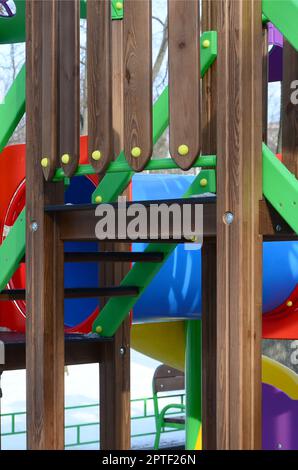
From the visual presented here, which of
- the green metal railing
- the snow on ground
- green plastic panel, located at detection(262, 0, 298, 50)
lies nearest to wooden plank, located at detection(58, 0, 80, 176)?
green plastic panel, located at detection(262, 0, 298, 50)

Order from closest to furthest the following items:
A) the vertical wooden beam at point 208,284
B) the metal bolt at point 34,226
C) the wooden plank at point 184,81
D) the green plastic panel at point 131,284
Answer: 1. the wooden plank at point 184,81
2. the metal bolt at point 34,226
3. the vertical wooden beam at point 208,284
4. the green plastic panel at point 131,284

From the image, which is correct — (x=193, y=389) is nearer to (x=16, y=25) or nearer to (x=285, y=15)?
(x=16, y=25)

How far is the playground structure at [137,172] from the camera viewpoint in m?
2.86

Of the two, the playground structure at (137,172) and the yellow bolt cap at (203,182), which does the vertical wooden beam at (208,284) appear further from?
the yellow bolt cap at (203,182)

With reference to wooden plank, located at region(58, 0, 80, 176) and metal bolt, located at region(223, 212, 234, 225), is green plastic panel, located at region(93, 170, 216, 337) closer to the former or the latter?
wooden plank, located at region(58, 0, 80, 176)

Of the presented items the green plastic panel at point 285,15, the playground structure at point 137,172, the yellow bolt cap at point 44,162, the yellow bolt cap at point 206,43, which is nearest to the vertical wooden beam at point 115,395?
the playground structure at point 137,172

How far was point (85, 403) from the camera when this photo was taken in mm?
12945

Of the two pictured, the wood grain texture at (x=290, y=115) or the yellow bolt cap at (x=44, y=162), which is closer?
the yellow bolt cap at (x=44, y=162)

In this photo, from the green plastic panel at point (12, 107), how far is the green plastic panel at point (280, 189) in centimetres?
123

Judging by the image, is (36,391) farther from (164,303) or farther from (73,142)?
(164,303)

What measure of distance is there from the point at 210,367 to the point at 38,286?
1.29m

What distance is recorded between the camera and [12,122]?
374cm

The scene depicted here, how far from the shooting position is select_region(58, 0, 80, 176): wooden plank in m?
3.31

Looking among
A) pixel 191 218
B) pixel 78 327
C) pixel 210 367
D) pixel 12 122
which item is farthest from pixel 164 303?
pixel 191 218
